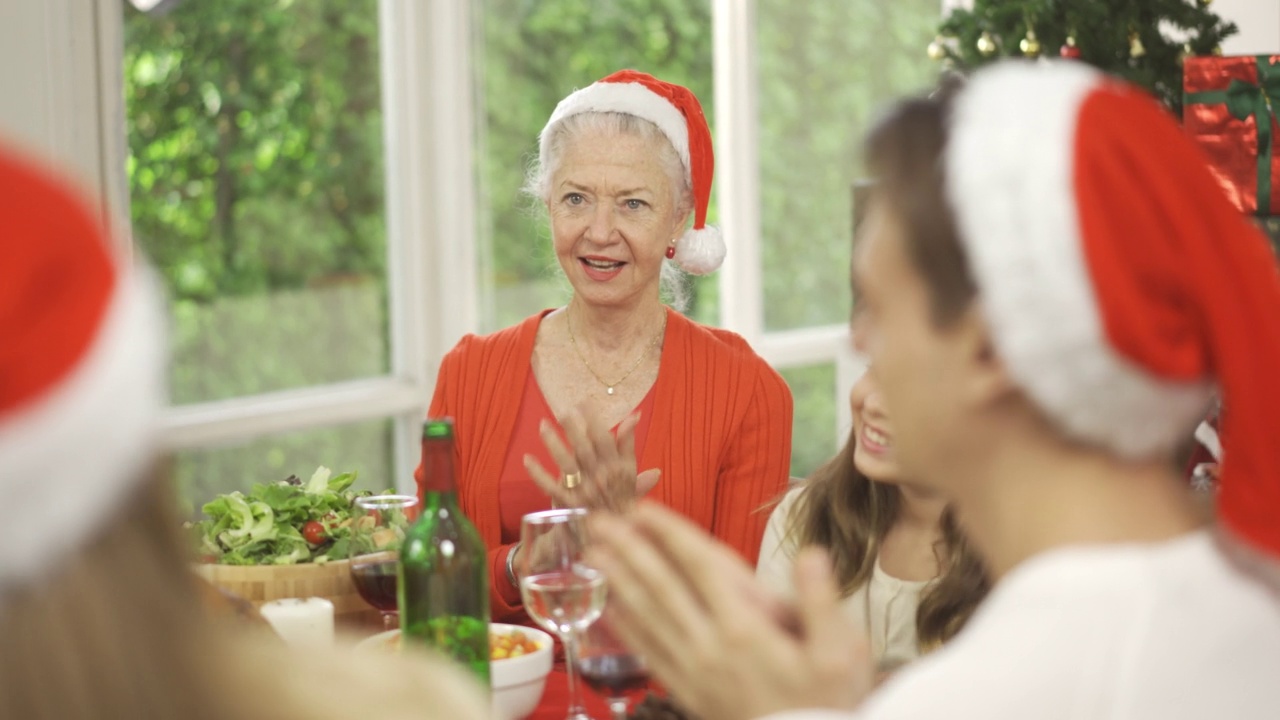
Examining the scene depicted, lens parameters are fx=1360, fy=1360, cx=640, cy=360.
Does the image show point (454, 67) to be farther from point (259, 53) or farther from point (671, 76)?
point (671, 76)

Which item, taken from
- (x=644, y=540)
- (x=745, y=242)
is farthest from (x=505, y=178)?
(x=644, y=540)

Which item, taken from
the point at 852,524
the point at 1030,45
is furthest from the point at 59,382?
the point at 1030,45

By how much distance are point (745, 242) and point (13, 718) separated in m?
4.92

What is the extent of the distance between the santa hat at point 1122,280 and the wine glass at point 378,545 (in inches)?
41.1

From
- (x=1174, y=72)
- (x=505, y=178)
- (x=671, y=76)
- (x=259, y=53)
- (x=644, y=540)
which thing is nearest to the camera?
(x=644, y=540)

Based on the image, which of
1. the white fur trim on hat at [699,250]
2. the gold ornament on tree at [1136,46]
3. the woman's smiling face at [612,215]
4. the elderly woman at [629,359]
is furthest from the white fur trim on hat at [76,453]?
the gold ornament on tree at [1136,46]

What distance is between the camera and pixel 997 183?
3.33 feet

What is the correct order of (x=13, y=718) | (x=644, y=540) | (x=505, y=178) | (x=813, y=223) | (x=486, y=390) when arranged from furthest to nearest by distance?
(x=813, y=223) < (x=505, y=178) < (x=486, y=390) < (x=644, y=540) < (x=13, y=718)

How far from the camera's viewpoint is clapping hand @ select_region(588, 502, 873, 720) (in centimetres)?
104

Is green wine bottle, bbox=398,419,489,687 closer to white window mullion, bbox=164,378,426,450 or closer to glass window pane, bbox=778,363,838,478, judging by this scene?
white window mullion, bbox=164,378,426,450

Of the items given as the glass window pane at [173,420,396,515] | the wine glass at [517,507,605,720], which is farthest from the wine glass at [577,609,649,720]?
the glass window pane at [173,420,396,515]

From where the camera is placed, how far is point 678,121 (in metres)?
2.87

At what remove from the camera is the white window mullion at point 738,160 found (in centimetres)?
538

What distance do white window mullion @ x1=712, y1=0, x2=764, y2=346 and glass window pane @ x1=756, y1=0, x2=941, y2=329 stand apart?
140 mm
